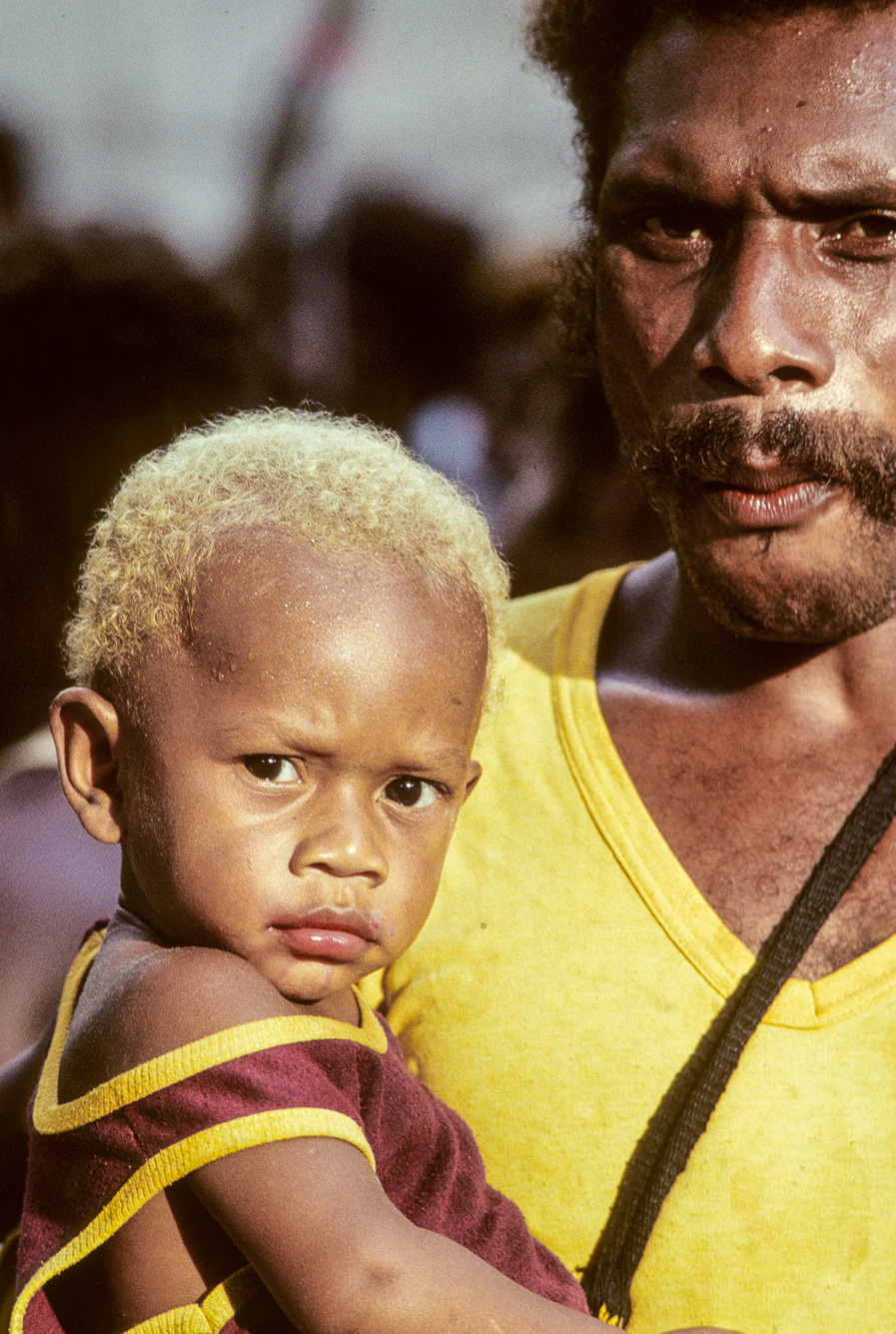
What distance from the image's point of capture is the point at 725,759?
1.81 m

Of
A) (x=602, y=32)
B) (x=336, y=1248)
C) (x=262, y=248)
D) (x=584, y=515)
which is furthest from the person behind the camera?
(x=584, y=515)

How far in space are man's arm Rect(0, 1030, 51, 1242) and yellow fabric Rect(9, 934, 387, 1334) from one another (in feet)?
1.20

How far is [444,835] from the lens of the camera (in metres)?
1.37

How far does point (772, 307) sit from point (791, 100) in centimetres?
27

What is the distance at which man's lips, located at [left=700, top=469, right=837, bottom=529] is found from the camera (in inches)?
65.2

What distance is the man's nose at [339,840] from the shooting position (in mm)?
1217

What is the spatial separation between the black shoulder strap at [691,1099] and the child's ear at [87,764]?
0.73 m

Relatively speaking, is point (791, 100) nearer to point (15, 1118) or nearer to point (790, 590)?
point (790, 590)

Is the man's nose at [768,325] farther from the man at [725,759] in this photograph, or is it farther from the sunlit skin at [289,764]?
the sunlit skin at [289,764]

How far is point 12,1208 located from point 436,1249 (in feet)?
2.73

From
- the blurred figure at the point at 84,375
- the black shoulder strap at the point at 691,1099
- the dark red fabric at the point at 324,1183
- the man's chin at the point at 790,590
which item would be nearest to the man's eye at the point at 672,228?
the man's chin at the point at 790,590

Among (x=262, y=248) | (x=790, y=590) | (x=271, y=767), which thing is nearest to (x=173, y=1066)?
(x=271, y=767)

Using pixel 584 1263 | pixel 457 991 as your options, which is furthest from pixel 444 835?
pixel 584 1263

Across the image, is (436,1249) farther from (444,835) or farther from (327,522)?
(327,522)
